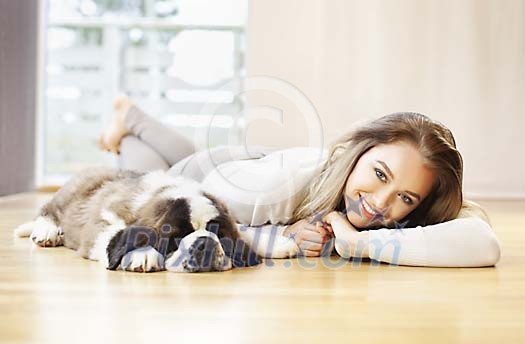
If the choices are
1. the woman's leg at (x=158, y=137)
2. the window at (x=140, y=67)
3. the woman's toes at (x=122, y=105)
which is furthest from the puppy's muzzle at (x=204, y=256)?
the window at (x=140, y=67)

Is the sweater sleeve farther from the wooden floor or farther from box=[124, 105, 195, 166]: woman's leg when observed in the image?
box=[124, 105, 195, 166]: woman's leg

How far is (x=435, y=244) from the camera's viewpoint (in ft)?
5.61

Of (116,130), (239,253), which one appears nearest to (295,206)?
(239,253)

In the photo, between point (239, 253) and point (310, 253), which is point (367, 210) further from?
point (239, 253)

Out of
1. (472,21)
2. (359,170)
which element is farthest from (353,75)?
(359,170)

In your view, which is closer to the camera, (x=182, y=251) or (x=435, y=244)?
(x=182, y=251)

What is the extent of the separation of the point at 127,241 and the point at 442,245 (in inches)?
28.0

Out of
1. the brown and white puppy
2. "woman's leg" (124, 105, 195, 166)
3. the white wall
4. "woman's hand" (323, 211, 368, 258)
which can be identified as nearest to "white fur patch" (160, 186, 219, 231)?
the brown and white puppy

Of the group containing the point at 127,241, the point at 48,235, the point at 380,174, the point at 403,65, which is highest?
the point at 403,65

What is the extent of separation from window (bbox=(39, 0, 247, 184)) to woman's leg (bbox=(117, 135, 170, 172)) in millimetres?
2228

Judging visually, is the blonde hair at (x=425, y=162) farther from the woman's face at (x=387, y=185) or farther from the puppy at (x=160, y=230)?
the puppy at (x=160, y=230)

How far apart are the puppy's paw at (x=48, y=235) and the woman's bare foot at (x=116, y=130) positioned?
38.2 inches

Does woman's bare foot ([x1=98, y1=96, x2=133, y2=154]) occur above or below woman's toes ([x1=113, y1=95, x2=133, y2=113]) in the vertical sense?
below

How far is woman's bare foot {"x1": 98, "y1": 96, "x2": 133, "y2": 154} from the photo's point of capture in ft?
9.46
